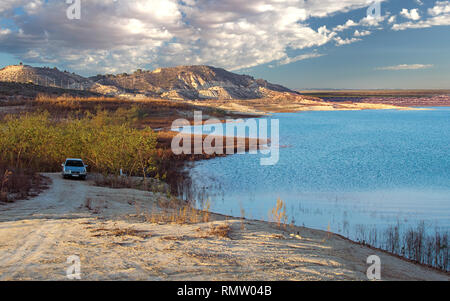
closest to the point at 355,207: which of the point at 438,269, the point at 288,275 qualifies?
the point at 438,269

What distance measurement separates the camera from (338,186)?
79.8 ft

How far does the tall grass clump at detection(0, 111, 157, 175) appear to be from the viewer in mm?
22891

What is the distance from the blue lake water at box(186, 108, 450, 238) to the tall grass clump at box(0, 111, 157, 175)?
4549 mm

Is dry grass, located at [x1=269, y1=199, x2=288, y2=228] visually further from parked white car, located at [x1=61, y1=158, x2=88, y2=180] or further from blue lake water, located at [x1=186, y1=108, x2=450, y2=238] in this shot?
parked white car, located at [x1=61, y1=158, x2=88, y2=180]

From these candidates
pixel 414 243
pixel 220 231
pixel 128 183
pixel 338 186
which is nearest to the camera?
pixel 220 231

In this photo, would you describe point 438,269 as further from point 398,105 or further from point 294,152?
point 398,105

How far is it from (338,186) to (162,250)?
17.7 metres

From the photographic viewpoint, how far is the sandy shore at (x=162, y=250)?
759cm

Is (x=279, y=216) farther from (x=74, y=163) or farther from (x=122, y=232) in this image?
(x=74, y=163)

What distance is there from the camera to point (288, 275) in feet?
25.3

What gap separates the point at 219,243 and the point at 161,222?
9.94 ft

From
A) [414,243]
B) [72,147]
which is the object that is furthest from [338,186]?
[72,147]

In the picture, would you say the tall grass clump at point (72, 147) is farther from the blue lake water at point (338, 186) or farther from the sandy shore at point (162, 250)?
the sandy shore at point (162, 250)
